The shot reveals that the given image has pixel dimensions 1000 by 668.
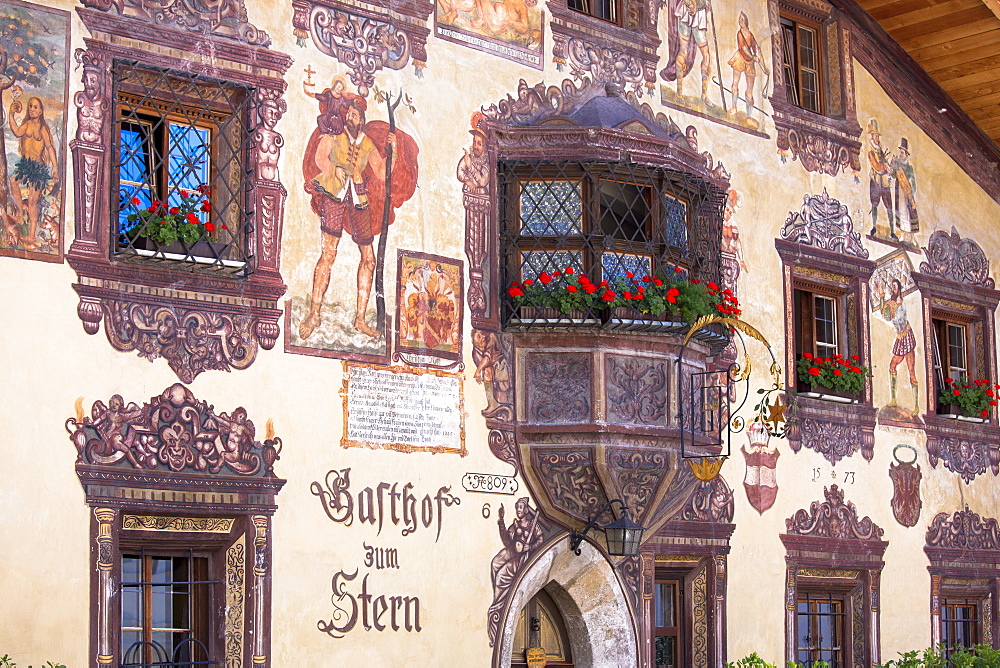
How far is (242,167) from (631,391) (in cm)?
329

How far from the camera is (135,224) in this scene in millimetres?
9734

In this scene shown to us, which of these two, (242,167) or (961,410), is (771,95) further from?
(242,167)

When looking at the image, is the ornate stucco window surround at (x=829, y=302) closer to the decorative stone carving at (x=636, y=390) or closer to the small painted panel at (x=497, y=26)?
the decorative stone carving at (x=636, y=390)

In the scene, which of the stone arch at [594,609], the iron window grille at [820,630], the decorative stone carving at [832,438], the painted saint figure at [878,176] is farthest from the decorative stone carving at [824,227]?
the stone arch at [594,609]

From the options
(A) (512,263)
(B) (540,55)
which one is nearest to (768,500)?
(A) (512,263)

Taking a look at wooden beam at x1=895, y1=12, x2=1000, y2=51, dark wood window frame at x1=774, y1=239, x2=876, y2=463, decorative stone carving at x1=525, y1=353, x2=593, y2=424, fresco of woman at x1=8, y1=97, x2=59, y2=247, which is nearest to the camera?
fresco of woman at x1=8, y1=97, x2=59, y2=247

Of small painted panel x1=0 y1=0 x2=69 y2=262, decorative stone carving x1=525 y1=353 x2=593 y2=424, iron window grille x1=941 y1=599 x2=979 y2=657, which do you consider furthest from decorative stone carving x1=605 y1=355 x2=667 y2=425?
iron window grille x1=941 y1=599 x2=979 y2=657

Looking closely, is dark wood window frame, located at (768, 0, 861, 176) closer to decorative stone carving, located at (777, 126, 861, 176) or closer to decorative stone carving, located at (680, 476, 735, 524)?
decorative stone carving, located at (777, 126, 861, 176)

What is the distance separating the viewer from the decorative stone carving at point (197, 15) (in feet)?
32.3

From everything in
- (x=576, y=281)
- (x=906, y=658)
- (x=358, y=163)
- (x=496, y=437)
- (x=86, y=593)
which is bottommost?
(x=906, y=658)

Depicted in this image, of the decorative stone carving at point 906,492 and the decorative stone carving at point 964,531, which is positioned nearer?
the decorative stone carving at point 906,492

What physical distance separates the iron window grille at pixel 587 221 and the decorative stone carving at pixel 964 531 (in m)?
4.82

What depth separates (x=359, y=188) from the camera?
10875mm

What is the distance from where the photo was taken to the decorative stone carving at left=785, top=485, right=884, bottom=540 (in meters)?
13.8
